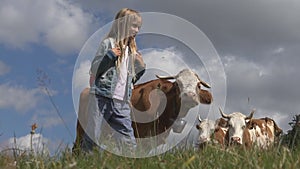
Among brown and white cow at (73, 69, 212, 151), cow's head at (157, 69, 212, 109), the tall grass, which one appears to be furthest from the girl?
cow's head at (157, 69, 212, 109)

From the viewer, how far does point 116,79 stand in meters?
7.55

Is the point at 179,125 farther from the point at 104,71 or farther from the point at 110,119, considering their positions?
Answer: the point at 104,71

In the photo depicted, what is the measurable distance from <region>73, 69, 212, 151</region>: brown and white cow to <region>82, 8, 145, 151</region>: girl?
2.68m

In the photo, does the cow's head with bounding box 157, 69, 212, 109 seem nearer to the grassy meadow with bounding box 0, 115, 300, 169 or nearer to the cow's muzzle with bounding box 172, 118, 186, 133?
the cow's muzzle with bounding box 172, 118, 186, 133

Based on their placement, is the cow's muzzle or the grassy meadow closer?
the grassy meadow

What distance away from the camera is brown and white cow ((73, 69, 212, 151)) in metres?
10.6

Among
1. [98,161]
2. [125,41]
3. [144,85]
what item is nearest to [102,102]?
[125,41]

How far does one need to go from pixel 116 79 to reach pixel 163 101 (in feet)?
12.5

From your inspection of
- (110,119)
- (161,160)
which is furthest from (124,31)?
(161,160)

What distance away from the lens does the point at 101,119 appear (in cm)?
759

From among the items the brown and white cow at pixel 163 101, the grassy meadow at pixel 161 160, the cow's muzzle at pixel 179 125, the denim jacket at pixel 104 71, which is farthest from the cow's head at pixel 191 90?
the grassy meadow at pixel 161 160

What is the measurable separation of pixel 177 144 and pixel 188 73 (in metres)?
5.22

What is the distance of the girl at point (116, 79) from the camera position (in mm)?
7512

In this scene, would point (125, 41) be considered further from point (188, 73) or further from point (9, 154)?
point (188, 73)
